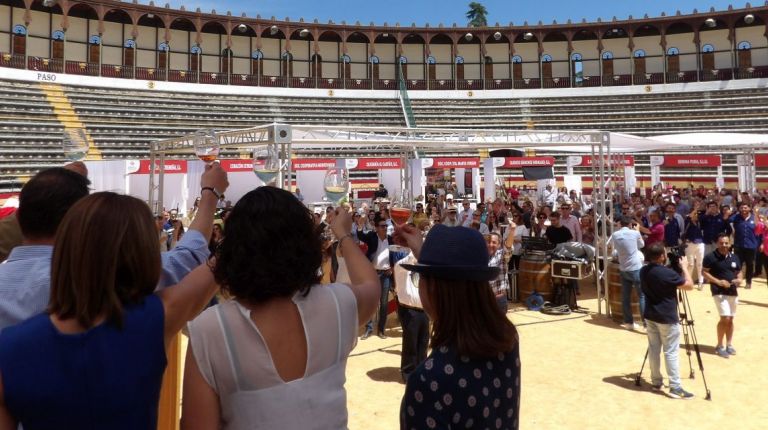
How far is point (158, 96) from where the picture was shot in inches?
1265

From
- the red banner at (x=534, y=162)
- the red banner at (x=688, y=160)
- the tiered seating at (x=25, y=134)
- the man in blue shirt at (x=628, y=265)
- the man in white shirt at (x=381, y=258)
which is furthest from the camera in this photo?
the red banner at (x=688, y=160)

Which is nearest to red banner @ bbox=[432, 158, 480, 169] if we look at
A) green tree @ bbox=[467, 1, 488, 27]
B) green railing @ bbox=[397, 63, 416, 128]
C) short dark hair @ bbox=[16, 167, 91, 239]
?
green railing @ bbox=[397, 63, 416, 128]

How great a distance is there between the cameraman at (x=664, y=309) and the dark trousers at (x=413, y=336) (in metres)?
2.53

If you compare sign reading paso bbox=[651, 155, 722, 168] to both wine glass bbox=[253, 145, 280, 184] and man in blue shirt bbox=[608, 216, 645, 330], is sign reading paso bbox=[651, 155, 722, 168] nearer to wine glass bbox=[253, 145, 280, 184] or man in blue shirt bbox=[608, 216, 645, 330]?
Answer: man in blue shirt bbox=[608, 216, 645, 330]

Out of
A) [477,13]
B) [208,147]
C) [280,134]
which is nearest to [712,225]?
[280,134]

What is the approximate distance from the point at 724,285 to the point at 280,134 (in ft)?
20.5

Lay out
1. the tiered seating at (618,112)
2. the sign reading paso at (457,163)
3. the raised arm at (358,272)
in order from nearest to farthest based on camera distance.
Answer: the raised arm at (358,272)
the sign reading paso at (457,163)
the tiered seating at (618,112)

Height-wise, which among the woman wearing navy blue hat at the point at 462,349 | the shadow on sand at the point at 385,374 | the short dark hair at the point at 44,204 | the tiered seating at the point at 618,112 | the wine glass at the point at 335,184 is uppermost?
the tiered seating at the point at 618,112

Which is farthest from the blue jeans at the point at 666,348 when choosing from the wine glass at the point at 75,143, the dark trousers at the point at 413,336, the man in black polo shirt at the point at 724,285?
the wine glass at the point at 75,143

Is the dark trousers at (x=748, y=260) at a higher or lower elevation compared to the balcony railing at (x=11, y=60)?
lower

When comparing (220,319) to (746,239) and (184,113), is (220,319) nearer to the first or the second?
(746,239)

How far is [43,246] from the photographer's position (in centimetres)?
169

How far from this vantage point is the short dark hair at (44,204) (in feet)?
5.55

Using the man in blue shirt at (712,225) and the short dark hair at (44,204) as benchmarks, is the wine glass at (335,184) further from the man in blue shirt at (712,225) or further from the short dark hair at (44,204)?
the man in blue shirt at (712,225)
